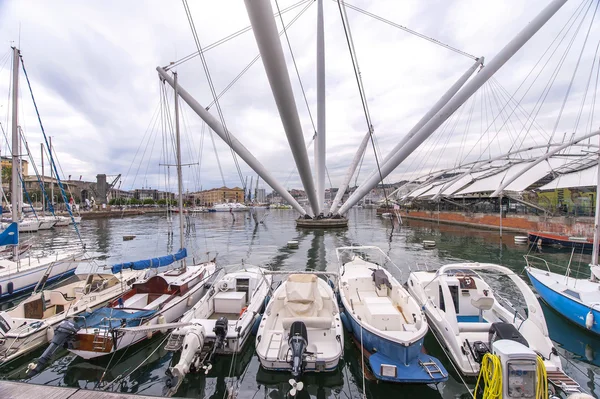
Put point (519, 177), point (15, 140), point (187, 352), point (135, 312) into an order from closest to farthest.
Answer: point (187, 352)
point (135, 312)
point (15, 140)
point (519, 177)

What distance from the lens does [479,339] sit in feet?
18.8

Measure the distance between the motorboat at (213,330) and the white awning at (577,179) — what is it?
1379 inches

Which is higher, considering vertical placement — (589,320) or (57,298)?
(57,298)

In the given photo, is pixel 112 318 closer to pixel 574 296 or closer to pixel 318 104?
pixel 574 296

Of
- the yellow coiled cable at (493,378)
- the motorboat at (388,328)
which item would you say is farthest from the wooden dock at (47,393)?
the yellow coiled cable at (493,378)

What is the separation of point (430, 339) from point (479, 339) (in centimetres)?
165

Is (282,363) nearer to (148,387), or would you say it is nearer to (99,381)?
(148,387)

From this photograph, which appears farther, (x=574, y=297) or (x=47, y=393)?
(x=574, y=297)

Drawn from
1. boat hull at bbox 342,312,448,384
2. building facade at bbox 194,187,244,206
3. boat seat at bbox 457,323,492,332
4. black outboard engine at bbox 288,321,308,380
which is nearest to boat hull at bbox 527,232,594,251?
boat seat at bbox 457,323,492,332

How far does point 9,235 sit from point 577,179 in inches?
1806

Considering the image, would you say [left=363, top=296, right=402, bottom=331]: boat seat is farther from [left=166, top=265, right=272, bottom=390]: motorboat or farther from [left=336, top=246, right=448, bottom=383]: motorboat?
[left=166, top=265, right=272, bottom=390]: motorboat

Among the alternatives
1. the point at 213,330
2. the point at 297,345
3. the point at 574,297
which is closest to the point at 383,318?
the point at 297,345

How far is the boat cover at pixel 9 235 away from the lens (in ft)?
35.4

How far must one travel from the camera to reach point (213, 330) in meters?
5.97
